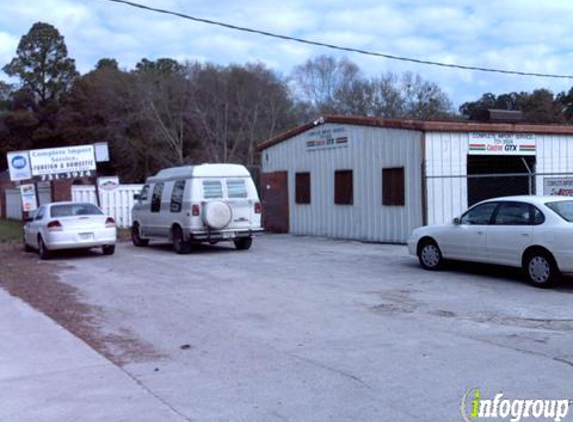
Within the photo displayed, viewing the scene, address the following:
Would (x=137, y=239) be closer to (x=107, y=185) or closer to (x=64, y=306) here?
(x=107, y=185)

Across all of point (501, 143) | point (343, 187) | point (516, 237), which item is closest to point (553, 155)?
point (501, 143)

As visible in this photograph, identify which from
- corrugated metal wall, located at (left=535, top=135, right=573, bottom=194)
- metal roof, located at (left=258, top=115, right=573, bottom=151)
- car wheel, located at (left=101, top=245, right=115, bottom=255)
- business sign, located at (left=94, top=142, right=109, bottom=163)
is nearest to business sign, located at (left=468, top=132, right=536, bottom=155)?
metal roof, located at (left=258, top=115, right=573, bottom=151)

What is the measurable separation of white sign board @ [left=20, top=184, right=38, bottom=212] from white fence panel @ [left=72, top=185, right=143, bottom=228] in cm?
242

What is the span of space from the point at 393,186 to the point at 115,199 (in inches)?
502

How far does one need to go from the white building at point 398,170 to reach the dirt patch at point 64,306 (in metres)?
8.70

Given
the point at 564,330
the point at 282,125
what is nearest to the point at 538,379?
the point at 564,330

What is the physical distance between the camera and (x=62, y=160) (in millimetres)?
26125

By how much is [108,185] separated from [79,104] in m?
35.2

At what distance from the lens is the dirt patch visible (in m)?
7.70

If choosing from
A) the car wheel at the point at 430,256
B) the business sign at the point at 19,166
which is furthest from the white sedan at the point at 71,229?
the business sign at the point at 19,166

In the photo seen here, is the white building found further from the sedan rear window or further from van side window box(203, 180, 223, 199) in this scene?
the sedan rear window

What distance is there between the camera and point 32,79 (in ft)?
209

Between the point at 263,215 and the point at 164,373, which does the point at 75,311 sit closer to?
the point at 164,373

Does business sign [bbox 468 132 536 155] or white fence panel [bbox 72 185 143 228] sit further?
white fence panel [bbox 72 185 143 228]
